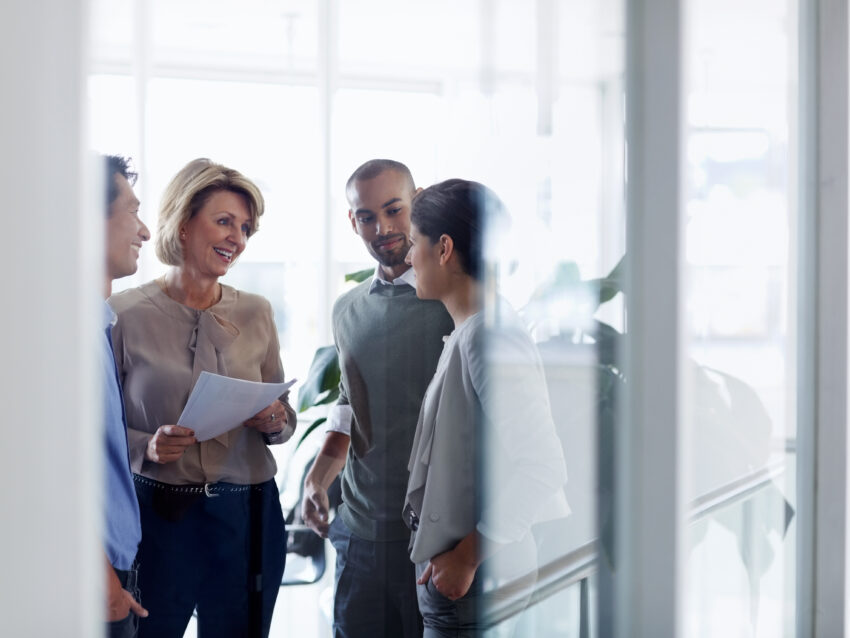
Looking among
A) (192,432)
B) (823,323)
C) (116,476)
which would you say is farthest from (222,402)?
(823,323)

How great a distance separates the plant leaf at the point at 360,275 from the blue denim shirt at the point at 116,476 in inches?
15.1

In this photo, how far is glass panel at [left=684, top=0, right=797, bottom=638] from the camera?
1389 mm

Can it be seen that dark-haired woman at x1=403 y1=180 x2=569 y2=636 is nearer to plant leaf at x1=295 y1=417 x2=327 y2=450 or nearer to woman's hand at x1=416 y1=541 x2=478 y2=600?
woman's hand at x1=416 y1=541 x2=478 y2=600

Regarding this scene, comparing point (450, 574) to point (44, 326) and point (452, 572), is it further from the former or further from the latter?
point (44, 326)

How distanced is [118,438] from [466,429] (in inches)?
22.7

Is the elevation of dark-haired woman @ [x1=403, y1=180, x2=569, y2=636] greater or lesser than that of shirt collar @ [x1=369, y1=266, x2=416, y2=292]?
lesser

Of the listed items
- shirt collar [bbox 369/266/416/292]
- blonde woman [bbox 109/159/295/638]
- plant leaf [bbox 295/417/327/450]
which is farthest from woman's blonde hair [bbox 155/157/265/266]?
plant leaf [bbox 295/417/327/450]

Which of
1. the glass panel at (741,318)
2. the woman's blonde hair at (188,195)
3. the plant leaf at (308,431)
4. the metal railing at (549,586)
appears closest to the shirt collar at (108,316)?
the woman's blonde hair at (188,195)

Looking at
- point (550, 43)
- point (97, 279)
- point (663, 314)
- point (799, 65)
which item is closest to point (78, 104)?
point (97, 279)

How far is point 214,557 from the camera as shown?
1.23 metres

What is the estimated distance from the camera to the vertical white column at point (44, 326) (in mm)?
885

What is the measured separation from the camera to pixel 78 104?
92 centimetres

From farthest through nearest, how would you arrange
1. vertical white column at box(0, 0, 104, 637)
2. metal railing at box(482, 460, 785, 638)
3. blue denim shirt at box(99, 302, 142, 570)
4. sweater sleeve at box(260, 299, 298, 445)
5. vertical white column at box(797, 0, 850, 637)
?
vertical white column at box(797, 0, 850, 637), metal railing at box(482, 460, 785, 638), sweater sleeve at box(260, 299, 298, 445), blue denim shirt at box(99, 302, 142, 570), vertical white column at box(0, 0, 104, 637)

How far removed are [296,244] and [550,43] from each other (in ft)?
1.93
